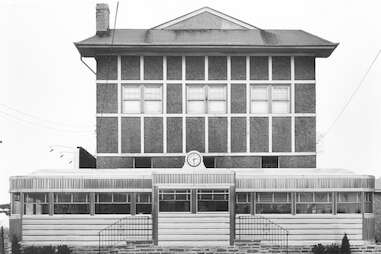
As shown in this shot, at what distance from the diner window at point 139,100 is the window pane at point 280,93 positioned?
17.0 feet

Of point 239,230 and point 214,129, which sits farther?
point 214,129

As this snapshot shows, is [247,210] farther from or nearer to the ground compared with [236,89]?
nearer to the ground

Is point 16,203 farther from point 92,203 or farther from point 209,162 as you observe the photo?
point 209,162

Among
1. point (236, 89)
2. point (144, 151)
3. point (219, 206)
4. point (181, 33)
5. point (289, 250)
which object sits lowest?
point (289, 250)

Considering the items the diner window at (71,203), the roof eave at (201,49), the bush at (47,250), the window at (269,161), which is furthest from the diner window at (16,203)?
the window at (269,161)

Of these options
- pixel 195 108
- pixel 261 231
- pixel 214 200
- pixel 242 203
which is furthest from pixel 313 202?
pixel 195 108

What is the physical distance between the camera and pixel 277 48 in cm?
3212

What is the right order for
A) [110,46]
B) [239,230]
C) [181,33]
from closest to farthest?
[239,230], [110,46], [181,33]

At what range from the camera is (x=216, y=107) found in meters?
32.7

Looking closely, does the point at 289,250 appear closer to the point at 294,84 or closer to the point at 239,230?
the point at 239,230

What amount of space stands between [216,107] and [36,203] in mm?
9375

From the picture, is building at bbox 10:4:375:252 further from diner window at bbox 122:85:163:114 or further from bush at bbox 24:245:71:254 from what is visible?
bush at bbox 24:245:71:254

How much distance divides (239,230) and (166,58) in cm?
913

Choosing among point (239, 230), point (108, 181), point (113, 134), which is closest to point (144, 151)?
point (113, 134)
